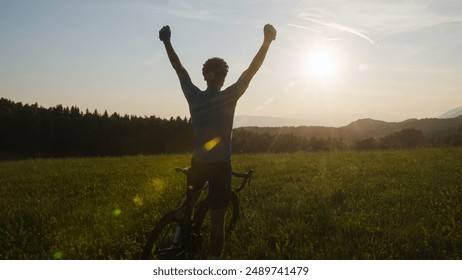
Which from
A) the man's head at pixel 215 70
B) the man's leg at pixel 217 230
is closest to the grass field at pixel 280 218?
the man's leg at pixel 217 230

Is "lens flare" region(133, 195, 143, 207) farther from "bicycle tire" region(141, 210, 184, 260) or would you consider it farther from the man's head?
the man's head

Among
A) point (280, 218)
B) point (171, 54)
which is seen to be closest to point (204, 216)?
point (171, 54)

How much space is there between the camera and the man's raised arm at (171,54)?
522 centimetres

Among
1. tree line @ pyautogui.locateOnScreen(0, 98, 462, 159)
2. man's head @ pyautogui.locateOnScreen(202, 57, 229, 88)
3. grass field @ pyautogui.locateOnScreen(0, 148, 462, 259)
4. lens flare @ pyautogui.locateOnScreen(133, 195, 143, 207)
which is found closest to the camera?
man's head @ pyautogui.locateOnScreen(202, 57, 229, 88)

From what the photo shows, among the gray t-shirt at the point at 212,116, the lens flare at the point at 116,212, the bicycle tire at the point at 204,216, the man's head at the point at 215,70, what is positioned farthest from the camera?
the lens flare at the point at 116,212

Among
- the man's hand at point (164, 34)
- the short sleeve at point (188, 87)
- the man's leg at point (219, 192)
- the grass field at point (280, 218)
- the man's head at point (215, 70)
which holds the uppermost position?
the man's hand at point (164, 34)

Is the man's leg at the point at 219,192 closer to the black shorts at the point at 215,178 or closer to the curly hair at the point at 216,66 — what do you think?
the black shorts at the point at 215,178

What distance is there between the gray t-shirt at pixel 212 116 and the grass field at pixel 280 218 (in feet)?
8.34

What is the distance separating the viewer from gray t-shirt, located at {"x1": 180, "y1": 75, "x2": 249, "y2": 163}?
486cm

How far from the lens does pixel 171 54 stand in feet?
17.2

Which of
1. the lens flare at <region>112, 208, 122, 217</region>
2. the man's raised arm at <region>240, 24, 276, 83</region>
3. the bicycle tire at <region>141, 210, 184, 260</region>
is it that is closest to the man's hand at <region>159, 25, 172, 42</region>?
the man's raised arm at <region>240, 24, 276, 83</region>

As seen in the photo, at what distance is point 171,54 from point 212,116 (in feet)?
3.46

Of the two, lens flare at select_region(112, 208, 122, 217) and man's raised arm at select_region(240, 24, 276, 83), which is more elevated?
man's raised arm at select_region(240, 24, 276, 83)
